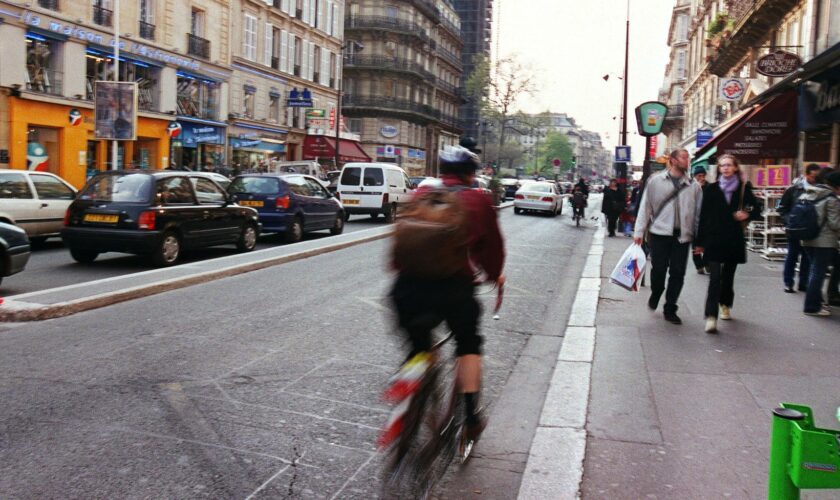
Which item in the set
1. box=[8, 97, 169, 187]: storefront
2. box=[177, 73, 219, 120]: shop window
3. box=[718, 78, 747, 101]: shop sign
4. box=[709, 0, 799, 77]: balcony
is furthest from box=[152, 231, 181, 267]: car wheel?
box=[177, 73, 219, 120]: shop window

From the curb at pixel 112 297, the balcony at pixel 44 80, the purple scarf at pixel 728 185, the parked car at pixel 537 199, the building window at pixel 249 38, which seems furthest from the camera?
the building window at pixel 249 38

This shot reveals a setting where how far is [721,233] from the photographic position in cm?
772

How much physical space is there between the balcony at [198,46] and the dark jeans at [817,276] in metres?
31.0

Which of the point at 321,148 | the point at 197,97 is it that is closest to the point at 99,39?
the point at 197,97

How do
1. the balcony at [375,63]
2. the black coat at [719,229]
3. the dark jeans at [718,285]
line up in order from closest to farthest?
the dark jeans at [718,285], the black coat at [719,229], the balcony at [375,63]

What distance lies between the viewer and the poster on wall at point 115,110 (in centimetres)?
2430

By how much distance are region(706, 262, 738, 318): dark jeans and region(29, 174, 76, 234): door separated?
11143 mm

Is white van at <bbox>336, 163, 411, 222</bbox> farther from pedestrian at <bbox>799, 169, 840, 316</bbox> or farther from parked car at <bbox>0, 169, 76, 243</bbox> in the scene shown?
pedestrian at <bbox>799, 169, 840, 316</bbox>

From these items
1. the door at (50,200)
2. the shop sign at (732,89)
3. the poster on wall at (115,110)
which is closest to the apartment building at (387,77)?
the poster on wall at (115,110)

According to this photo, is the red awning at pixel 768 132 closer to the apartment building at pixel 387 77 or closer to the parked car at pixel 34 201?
the parked car at pixel 34 201

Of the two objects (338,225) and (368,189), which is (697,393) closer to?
(338,225)

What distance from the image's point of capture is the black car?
1176 cm

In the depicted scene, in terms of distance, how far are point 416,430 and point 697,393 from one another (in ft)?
8.82

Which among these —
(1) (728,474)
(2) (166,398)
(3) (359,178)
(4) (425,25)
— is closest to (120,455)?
(2) (166,398)
